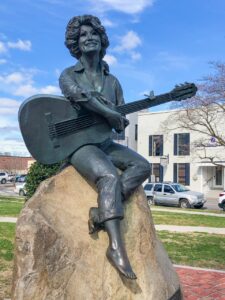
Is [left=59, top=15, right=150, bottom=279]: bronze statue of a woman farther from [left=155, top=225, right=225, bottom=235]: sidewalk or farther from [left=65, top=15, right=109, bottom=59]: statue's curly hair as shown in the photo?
[left=155, top=225, right=225, bottom=235]: sidewalk

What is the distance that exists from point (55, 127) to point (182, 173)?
107 ft

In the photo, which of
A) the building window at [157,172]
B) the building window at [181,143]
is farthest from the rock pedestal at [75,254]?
the building window at [157,172]

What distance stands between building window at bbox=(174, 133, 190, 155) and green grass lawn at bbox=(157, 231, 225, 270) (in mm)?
24458

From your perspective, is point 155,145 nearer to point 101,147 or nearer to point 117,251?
point 101,147

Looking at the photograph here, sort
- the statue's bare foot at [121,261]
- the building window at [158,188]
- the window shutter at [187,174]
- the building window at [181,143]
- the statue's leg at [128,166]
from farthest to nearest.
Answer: the window shutter at [187,174], the building window at [181,143], the building window at [158,188], the statue's leg at [128,166], the statue's bare foot at [121,261]

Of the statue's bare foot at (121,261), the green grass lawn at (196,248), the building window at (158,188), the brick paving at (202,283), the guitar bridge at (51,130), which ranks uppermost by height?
the guitar bridge at (51,130)

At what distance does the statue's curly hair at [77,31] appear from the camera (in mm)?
4312

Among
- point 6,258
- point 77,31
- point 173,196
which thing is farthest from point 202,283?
point 173,196

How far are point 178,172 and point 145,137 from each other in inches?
169

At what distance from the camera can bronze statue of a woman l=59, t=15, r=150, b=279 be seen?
12.1 feet

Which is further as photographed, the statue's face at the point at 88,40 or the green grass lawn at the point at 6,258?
the green grass lawn at the point at 6,258

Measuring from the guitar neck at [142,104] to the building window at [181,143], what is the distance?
101ft

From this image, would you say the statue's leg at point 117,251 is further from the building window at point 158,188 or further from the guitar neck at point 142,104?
the building window at point 158,188

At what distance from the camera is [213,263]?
7.60 m
